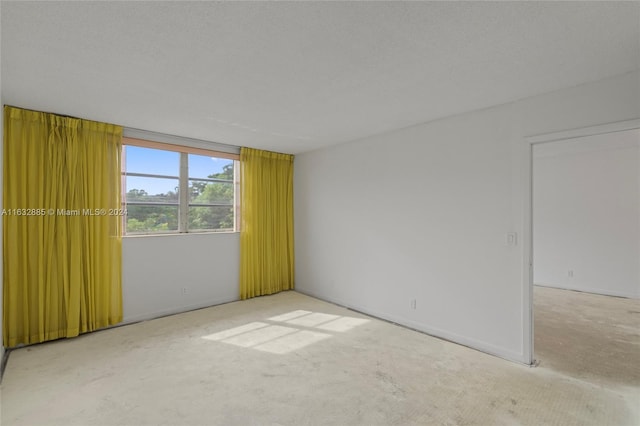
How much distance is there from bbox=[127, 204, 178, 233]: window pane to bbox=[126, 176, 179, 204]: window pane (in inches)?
4.3

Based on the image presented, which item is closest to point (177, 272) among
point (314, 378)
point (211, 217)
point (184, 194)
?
point (211, 217)

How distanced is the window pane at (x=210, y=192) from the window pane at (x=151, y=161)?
0.34 metres

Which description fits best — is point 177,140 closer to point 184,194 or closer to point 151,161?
point 151,161

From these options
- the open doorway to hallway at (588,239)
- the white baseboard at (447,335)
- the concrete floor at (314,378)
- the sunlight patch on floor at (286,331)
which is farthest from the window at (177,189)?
the open doorway to hallway at (588,239)

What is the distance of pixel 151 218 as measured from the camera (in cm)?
425

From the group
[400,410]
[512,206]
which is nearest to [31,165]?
[400,410]

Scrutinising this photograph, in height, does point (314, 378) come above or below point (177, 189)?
below

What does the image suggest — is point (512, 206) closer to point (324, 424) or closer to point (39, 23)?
point (324, 424)

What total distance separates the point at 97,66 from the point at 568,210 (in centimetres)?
760

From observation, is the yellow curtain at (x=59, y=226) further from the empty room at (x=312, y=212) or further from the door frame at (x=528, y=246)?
the door frame at (x=528, y=246)

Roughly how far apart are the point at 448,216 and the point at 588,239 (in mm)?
4160

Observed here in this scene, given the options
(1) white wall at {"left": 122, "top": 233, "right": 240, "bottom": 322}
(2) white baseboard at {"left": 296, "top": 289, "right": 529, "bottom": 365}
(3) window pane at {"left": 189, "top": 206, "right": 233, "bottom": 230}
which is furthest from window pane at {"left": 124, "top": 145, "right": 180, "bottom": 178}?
(2) white baseboard at {"left": 296, "top": 289, "right": 529, "bottom": 365}

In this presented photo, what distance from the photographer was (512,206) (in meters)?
2.99

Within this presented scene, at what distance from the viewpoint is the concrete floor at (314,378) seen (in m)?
2.13
